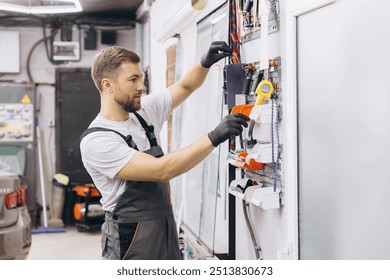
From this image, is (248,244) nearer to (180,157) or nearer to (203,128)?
(180,157)

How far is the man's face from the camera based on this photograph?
1.80 m

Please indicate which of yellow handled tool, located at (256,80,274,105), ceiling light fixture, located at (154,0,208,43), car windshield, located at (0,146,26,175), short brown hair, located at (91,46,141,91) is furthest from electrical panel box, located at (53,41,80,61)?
→ yellow handled tool, located at (256,80,274,105)

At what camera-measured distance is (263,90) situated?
159 centimetres

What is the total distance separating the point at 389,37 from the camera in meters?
1.06

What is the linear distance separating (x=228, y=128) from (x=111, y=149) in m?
0.47

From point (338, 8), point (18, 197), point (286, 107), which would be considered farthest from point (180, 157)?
point (18, 197)

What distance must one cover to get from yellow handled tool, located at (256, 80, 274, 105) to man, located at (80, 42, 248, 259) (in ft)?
0.91

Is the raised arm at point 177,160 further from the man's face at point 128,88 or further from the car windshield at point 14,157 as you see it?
the car windshield at point 14,157

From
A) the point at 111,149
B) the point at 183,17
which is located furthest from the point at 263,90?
the point at 183,17

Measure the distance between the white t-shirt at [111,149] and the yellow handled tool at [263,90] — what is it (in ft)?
1.55

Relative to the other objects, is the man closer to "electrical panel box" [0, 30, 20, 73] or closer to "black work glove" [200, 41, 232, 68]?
"black work glove" [200, 41, 232, 68]

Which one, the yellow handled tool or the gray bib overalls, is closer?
the yellow handled tool

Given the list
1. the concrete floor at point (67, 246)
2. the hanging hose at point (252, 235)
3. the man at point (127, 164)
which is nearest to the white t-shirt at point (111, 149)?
the man at point (127, 164)

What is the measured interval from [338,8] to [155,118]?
3.31 feet
